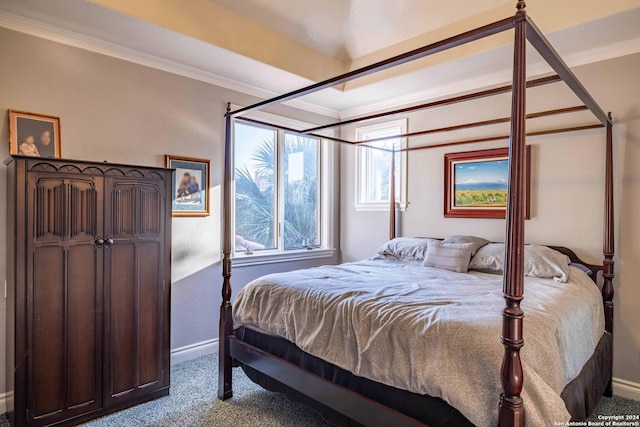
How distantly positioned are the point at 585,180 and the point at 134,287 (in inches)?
134

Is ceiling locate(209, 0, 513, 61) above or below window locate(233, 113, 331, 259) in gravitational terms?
above

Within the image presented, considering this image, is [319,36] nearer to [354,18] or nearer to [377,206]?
[354,18]

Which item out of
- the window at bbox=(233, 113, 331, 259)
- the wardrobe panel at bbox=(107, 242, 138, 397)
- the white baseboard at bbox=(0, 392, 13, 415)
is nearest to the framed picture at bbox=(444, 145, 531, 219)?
the window at bbox=(233, 113, 331, 259)

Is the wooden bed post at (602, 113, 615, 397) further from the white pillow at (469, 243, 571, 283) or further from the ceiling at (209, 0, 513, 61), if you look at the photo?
the ceiling at (209, 0, 513, 61)

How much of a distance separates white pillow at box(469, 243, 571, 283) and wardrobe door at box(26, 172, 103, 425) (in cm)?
271

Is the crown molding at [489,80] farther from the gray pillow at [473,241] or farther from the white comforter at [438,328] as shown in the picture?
the white comforter at [438,328]

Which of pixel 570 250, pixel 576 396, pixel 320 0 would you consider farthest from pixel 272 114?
pixel 576 396

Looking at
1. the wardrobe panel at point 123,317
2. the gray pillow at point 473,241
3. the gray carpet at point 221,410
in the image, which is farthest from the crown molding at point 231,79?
the gray carpet at point 221,410

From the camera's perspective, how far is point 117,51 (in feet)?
9.20

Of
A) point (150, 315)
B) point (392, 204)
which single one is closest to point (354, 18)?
point (392, 204)

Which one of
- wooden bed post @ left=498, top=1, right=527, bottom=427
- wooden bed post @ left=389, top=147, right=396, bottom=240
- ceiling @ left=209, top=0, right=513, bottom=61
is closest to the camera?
wooden bed post @ left=498, top=1, right=527, bottom=427

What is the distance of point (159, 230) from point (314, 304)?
1.25 metres

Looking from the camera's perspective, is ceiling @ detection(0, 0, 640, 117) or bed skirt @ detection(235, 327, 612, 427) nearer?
bed skirt @ detection(235, 327, 612, 427)

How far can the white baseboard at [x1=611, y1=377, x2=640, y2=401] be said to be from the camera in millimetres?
2623
